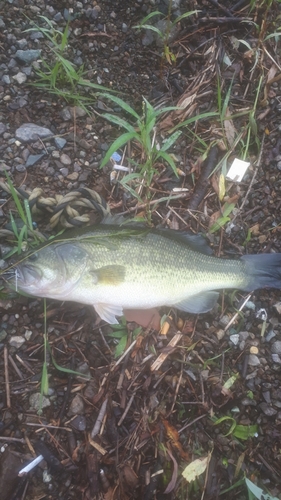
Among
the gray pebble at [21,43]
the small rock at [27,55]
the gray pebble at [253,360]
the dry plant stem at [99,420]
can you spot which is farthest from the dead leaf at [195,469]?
the gray pebble at [21,43]

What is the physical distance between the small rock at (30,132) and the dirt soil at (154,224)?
30 millimetres

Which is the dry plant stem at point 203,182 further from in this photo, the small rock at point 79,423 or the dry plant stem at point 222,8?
the small rock at point 79,423

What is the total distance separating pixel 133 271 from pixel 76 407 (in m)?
1.22

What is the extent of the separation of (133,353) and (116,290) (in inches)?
23.6

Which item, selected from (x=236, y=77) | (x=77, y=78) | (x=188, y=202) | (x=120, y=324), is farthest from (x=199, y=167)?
(x=120, y=324)

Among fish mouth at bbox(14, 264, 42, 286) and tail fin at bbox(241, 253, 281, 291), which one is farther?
tail fin at bbox(241, 253, 281, 291)

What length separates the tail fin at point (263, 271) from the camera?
3840mm

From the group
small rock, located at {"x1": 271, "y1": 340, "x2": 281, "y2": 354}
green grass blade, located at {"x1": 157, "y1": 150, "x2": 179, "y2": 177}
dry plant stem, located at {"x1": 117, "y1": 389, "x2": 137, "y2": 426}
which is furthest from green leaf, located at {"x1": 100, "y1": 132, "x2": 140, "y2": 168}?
small rock, located at {"x1": 271, "y1": 340, "x2": 281, "y2": 354}

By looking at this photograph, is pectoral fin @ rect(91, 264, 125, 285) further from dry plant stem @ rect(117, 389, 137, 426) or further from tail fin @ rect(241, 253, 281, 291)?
tail fin @ rect(241, 253, 281, 291)

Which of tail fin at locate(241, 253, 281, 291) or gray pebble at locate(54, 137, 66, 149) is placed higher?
gray pebble at locate(54, 137, 66, 149)

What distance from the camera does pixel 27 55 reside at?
14.0 feet

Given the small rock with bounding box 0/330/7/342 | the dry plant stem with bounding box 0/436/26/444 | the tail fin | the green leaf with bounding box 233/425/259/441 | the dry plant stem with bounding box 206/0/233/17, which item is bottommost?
the green leaf with bounding box 233/425/259/441

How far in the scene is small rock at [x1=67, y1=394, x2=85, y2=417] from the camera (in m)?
3.54

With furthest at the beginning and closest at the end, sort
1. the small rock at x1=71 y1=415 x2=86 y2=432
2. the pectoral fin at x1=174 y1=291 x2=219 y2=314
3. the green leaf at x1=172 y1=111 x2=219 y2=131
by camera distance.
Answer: the green leaf at x1=172 y1=111 x2=219 y2=131 → the pectoral fin at x1=174 y1=291 x2=219 y2=314 → the small rock at x1=71 y1=415 x2=86 y2=432
